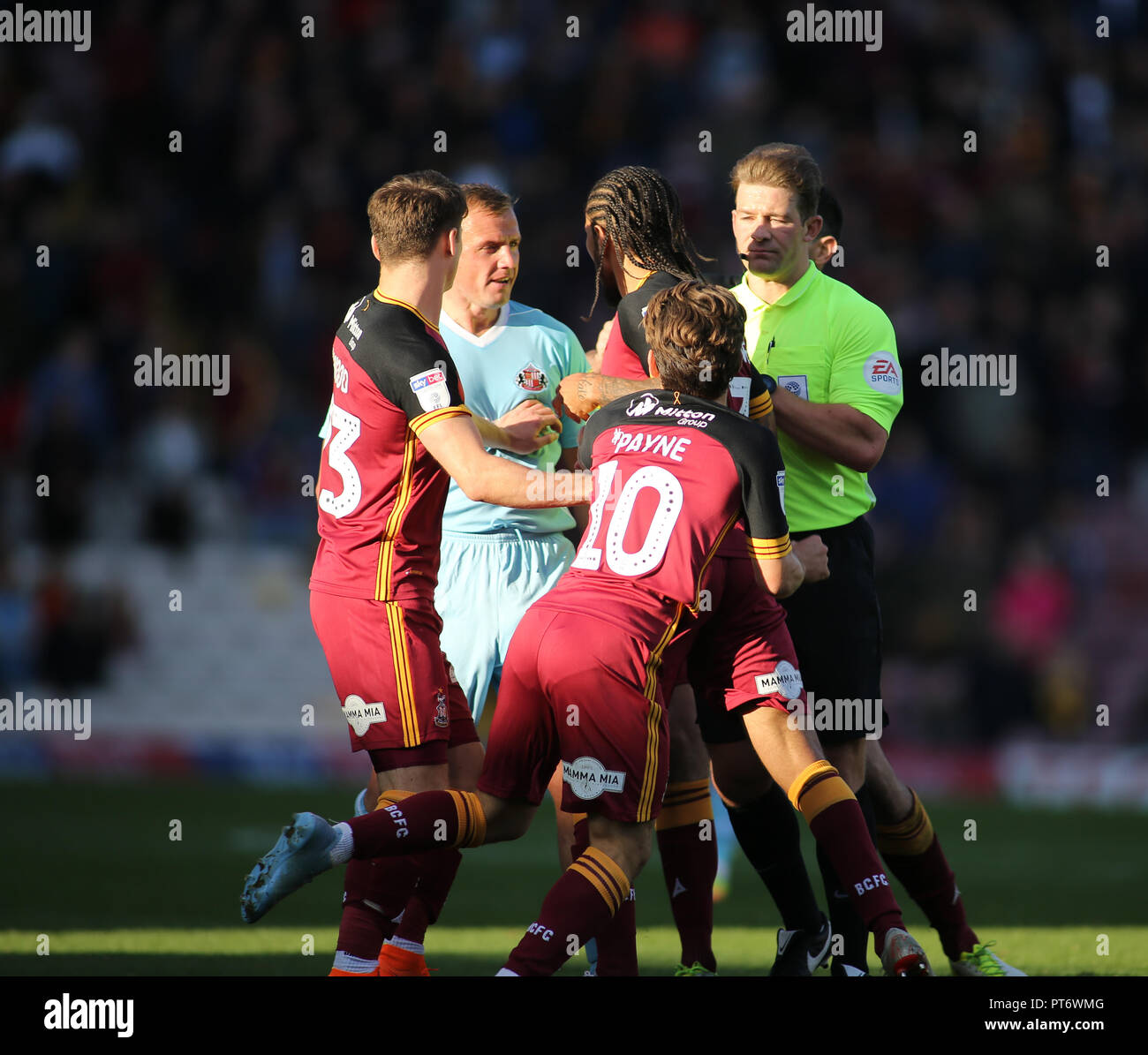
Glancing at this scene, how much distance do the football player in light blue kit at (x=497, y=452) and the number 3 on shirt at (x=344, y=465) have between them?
2.93ft

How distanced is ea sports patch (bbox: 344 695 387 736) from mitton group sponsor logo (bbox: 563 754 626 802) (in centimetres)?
65

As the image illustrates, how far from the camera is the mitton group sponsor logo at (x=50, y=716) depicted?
479 inches

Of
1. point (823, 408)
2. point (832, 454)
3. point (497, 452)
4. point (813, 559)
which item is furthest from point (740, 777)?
point (497, 452)

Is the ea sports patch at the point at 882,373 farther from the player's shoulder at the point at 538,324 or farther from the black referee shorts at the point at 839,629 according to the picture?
the player's shoulder at the point at 538,324

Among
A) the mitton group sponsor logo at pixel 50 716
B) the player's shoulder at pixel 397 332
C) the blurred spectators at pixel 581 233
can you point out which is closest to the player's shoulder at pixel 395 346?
the player's shoulder at pixel 397 332

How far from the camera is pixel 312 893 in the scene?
7.87m

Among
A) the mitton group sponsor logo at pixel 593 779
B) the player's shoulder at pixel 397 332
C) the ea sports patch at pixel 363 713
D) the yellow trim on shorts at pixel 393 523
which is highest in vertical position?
the player's shoulder at pixel 397 332

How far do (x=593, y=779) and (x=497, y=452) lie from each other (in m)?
1.96

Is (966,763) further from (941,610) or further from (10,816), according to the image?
(10,816)

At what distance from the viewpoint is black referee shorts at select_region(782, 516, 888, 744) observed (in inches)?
207

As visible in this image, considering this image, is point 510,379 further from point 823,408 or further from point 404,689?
point 404,689

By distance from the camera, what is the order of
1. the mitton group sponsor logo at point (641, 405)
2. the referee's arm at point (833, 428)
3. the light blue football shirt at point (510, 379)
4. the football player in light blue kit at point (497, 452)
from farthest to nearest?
the light blue football shirt at point (510, 379), the football player in light blue kit at point (497, 452), the referee's arm at point (833, 428), the mitton group sponsor logo at point (641, 405)

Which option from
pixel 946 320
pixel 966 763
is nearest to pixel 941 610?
pixel 966 763

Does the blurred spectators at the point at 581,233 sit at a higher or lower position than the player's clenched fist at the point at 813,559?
higher
